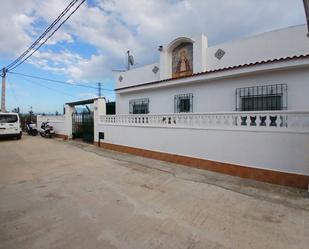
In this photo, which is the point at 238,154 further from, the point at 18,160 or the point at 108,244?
the point at 18,160

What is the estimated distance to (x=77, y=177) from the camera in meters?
6.01

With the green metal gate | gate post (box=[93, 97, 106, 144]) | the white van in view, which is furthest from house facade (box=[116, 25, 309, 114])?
the white van

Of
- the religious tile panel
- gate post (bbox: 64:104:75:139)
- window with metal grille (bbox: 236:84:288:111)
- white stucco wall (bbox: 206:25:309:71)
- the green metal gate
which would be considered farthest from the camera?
gate post (bbox: 64:104:75:139)

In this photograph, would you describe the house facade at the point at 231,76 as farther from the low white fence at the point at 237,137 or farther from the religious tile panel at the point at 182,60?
the low white fence at the point at 237,137

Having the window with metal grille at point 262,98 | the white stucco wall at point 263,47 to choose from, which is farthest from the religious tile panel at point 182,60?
the window with metal grille at point 262,98

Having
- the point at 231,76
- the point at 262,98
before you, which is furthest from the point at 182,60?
the point at 262,98

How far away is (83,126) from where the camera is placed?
46.1 ft

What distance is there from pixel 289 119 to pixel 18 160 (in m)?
8.96

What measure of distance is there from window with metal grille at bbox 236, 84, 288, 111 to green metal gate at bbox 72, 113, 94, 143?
8.30 m

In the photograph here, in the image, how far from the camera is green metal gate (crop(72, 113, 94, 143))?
13.0 m

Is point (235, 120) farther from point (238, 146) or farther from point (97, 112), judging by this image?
point (97, 112)

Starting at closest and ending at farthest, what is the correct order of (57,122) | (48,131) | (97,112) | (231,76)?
(231,76) → (97,112) → (48,131) → (57,122)

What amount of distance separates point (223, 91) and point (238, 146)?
10.3 ft

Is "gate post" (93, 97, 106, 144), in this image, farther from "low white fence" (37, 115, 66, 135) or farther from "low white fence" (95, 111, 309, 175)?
"low white fence" (37, 115, 66, 135)
